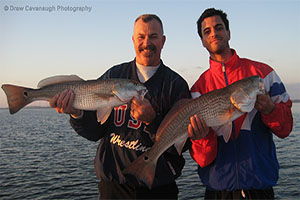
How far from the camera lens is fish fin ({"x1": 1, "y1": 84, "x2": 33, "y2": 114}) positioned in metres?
4.31

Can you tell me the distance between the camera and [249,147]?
3.93 meters

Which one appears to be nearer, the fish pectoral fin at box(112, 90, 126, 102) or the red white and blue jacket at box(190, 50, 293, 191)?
the red white and blue jacket at box(190, 50, 293, 191)

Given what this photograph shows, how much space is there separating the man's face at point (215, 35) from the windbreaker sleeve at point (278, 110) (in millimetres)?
946

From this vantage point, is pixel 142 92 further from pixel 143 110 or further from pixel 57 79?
pixel 57 79

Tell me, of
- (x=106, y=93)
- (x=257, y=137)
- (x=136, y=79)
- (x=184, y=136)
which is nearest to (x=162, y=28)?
(x=136, y=79)

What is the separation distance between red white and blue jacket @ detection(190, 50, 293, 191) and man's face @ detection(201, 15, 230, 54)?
313 mm

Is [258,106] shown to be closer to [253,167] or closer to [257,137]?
[257,137]

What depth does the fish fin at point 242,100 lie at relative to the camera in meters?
3.82

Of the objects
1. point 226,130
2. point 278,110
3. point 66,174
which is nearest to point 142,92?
point 226,130

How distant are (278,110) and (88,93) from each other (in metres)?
3.17

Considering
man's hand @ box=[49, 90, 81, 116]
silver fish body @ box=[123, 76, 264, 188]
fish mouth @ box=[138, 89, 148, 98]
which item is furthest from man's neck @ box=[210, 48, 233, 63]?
man's hand @ box=[49, 90, 81, 116]

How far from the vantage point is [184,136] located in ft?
13.4

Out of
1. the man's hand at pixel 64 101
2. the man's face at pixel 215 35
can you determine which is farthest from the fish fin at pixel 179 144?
the man's hand at pixel 64 101

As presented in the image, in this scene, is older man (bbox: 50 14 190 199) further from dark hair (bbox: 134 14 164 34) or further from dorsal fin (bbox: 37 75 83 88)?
dorsal fin (bbox: 37 75 83 88)
